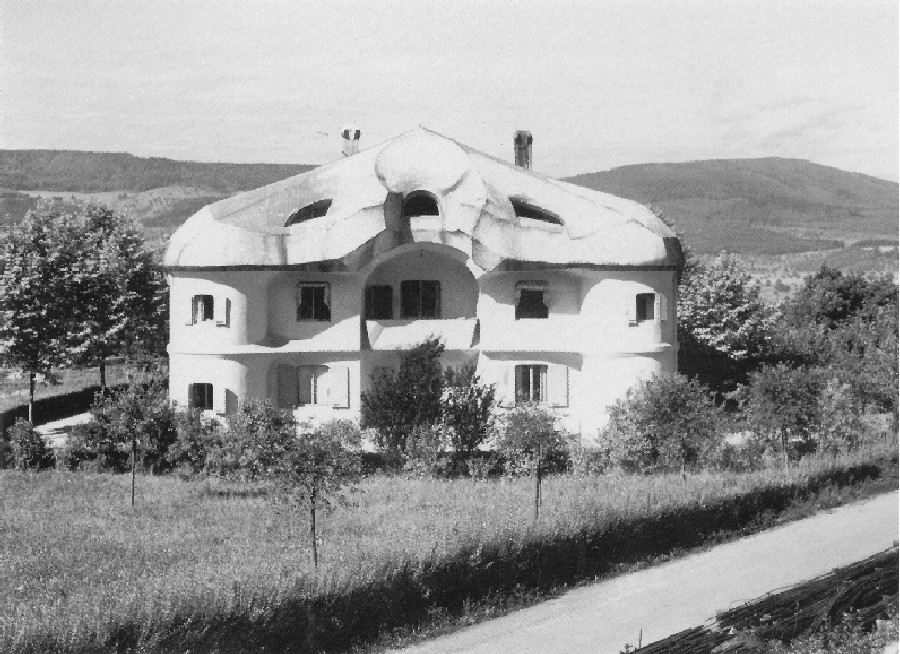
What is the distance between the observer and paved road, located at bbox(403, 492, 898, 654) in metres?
17.3

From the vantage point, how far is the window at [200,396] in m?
35.5

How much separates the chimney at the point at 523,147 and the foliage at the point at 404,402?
13.4 meters

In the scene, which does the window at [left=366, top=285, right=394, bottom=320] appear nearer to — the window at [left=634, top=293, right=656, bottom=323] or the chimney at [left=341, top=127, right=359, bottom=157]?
the chimney at [left=341, top=127, right=359, bottom=157]

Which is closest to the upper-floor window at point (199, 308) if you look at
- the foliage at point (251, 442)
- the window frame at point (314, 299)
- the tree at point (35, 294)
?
the window frame at point (314, 299)

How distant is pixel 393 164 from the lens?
35.9 m

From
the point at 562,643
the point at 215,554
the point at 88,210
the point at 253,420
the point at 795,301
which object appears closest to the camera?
the point at 562,643

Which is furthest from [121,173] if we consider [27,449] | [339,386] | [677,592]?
[677,592]

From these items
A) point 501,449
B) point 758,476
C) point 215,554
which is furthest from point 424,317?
point 215,554

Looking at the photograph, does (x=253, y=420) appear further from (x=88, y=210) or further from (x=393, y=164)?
(x=88, y=210)

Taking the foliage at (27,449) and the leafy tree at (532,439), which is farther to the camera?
the foliage at (27,449)

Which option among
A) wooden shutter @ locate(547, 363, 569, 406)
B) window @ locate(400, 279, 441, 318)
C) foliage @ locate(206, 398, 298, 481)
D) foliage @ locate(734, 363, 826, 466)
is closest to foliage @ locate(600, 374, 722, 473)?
foliage @ locate(734, 363, 826, 466)

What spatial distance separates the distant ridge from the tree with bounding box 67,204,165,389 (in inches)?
97.3

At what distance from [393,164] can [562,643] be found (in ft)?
70.8

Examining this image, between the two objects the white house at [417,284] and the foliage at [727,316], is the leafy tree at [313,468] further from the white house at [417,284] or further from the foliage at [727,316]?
the foliage at [727,316]
